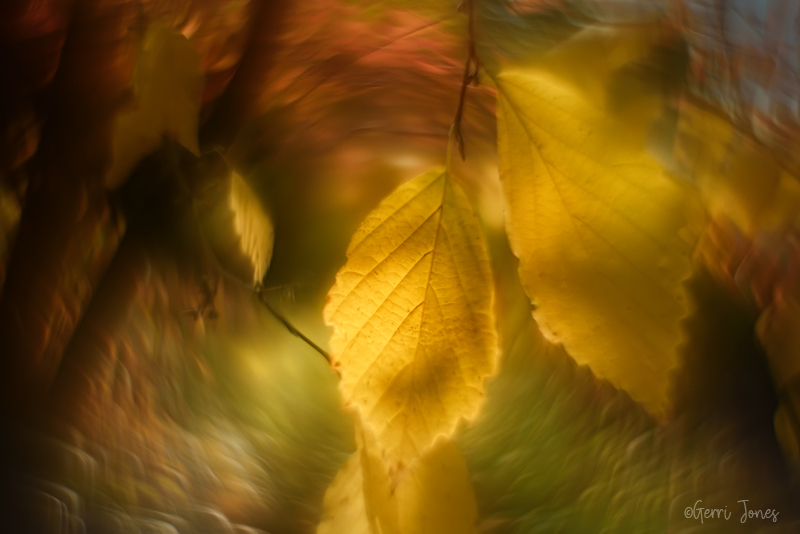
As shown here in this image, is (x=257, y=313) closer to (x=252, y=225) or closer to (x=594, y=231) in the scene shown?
(x=252, y=225)

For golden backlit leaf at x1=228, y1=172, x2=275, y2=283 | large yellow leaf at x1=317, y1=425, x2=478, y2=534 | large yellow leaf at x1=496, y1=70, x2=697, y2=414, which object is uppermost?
large yellow leaf at x1=496, y1=70, x2=697, y2=414

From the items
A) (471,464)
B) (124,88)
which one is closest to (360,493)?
(471,464)

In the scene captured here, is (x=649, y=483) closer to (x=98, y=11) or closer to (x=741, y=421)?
(x=741, y=421)

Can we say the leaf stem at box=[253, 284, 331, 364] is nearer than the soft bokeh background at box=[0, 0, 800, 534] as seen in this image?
No

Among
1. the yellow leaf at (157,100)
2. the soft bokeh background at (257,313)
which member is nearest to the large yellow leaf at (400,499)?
the soft bokeh background at (257,313)

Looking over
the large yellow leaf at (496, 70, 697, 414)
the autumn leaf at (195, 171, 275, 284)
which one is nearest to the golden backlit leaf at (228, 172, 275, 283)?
the autumn leaf at (195, 171, 275, 284)

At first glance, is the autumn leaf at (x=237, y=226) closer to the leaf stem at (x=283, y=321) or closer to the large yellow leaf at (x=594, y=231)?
the leaf stem at (x=283, y=321)

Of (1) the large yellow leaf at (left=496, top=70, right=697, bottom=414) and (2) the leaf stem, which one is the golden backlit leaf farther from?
(1) the large yellow leaf at (left=496, top=70, right=697, bottom=414)

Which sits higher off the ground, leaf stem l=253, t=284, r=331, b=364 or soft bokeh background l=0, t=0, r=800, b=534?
soft bokeh background l=0, t=0, r=800, b=534
